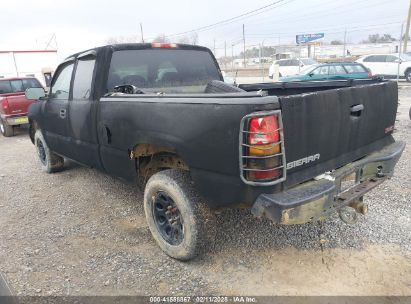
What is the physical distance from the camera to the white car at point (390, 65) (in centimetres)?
1852

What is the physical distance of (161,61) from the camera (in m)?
4.16

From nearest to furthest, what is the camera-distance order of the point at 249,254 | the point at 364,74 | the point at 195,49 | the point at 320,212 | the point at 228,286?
the point at 320,212
the point at 228,286
the point at 249,254
the point at 195,49
the point at 364,74

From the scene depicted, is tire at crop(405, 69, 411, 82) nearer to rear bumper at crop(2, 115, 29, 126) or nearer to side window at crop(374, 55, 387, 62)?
side window at crop(374, 55, 387, 62)

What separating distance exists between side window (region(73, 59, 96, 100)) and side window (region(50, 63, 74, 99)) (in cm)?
29

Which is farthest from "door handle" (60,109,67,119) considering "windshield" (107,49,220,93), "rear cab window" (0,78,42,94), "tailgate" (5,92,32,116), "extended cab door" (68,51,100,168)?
"rear cab window" (0,78,42,94)

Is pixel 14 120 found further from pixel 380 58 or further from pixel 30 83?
pixel 380 58

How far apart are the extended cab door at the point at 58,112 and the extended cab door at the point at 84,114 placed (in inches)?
8.5

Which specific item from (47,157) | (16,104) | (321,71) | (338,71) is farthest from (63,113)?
(321,71)

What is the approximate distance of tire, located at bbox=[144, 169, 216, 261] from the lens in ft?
9.34

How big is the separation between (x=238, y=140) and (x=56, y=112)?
10.7 feet

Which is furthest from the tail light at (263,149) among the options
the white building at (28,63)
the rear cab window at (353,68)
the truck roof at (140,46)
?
the white building at (28,63)

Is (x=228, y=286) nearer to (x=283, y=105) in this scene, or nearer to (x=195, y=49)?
(x=283, y=105)

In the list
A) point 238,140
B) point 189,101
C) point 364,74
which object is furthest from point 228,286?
point 364,74

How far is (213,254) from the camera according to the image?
320 cm
